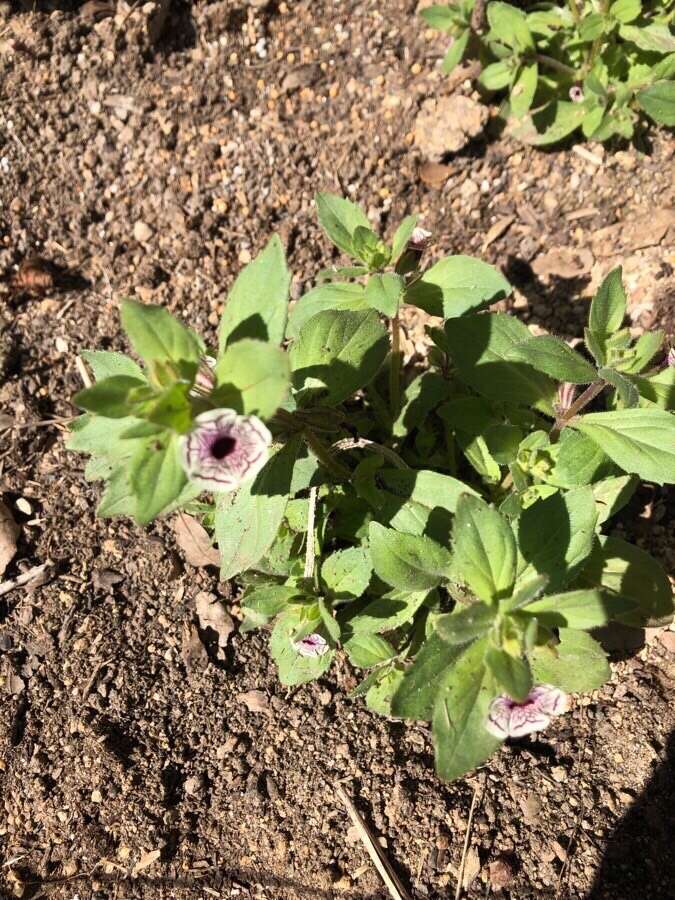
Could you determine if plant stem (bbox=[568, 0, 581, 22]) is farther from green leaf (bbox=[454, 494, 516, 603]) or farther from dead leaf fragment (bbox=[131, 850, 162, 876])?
dead leaf fragment (bbox=[131, 850, 162, 876])

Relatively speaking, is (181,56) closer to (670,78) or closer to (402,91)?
(402,91)

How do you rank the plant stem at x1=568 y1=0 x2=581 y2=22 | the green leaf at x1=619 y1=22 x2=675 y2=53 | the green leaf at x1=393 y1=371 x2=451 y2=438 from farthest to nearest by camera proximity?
the plant stem at x1=568 y1=0 x2=581 y2=22
the green leaf at x1=619 y1=22 x2=675 y2=53
the green leaf at x1=393 y1=371 x2=451 y2=438

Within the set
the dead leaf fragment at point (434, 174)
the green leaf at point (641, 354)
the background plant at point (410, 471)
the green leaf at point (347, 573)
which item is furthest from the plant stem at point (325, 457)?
the dead leaf fragment at point (434, 174)

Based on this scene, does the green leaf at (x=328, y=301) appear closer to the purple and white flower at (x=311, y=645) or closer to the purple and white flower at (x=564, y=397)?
the purple and white flower at (x=564, y=397)

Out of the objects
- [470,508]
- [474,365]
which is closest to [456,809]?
[470,508]

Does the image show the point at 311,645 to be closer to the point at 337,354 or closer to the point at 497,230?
the point at 337,354

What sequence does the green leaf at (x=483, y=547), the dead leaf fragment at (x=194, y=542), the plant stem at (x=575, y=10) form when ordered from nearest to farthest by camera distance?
the green leaf at (x=483, y=547)
the dead leaf fragment at (x=194, y=542)
the plant stem at (x=575, y=10)

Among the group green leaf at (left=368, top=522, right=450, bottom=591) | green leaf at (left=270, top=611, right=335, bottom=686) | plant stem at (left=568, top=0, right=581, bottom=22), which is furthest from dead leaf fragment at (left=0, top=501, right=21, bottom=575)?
plant stem at (left=568, top=0, right=581, bottom=22)
